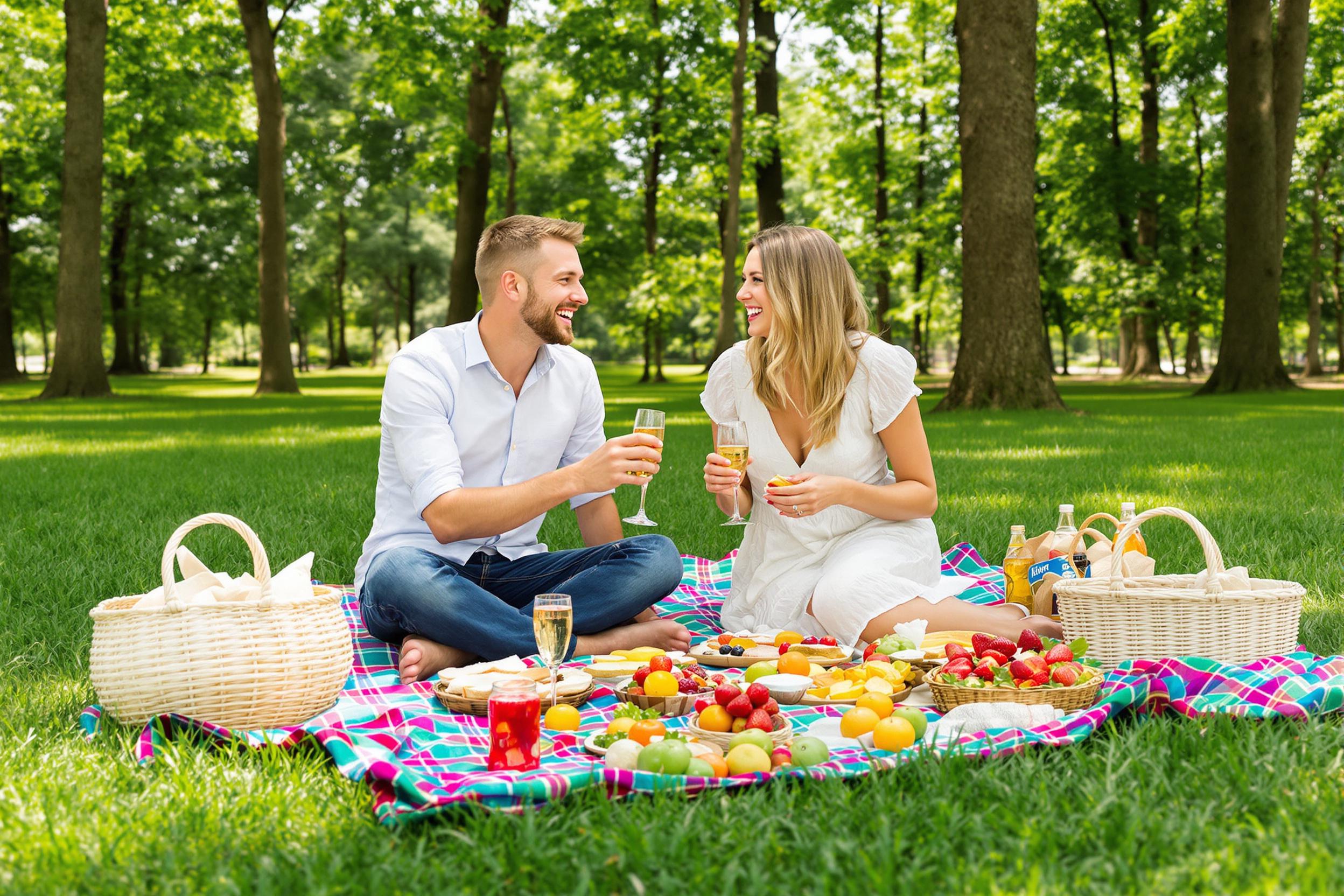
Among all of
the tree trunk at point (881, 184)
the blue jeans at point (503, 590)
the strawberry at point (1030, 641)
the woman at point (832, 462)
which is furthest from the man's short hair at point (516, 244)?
the tree trunk at point (881, 184)

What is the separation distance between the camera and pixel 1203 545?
3.49m

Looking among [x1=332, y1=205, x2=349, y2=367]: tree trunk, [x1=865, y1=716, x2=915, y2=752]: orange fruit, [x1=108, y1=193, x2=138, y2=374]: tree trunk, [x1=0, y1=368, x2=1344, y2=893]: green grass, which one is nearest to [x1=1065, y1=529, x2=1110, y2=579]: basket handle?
[x1=0, y1=368, x2=1344, y2=893]: green grass

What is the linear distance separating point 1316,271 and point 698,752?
35608 mm

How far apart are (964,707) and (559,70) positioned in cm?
2574

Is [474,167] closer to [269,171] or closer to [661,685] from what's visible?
[269,171]

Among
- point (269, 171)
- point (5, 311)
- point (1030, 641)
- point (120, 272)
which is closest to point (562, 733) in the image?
point (1030, 641)

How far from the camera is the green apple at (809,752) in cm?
273

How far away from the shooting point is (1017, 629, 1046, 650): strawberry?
3693 mm

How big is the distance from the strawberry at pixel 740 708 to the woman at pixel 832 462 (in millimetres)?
1236

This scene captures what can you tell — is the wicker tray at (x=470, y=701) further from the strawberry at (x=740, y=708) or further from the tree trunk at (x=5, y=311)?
the tree trunk at (x=5, y=311)

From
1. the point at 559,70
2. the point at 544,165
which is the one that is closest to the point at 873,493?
the point at 559,70

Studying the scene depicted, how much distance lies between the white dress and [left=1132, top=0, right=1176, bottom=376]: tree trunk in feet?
79.2

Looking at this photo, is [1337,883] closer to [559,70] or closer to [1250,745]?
[1250,745]

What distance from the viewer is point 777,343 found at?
4.46m
